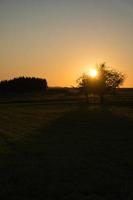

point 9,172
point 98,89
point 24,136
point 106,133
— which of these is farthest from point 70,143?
point 98,89

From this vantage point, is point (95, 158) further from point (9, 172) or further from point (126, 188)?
point (126, 188)

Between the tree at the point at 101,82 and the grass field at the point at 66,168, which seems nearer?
the grass field at the point at 66,168

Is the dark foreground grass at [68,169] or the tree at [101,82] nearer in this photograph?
the dark foreground grass at [68,169]

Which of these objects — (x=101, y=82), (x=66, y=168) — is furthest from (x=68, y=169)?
(x=101, y=82)

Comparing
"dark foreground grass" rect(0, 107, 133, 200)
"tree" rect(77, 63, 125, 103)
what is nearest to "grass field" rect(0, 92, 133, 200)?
"dark foreground grass" rect(0, 107, 133, 200)

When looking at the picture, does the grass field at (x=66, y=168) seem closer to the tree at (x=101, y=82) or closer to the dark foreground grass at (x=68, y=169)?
the dark foreground grass at (x=68, y=169)

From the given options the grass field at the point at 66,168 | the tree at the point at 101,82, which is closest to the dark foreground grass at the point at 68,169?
the grass field at the point at 66,168

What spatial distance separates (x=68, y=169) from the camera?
18.7m

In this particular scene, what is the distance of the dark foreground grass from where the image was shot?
47.8 ft

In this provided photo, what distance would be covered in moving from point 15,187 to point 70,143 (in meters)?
12.6

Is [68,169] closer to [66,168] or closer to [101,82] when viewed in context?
[66,168]

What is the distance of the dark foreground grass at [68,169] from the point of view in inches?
574

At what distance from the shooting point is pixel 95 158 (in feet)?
70.6

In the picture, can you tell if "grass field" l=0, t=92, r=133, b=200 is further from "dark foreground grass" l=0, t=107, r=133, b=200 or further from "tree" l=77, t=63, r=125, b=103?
"tree" l=77, t=63, r=125, b=103
